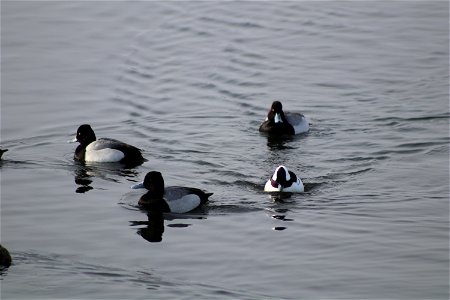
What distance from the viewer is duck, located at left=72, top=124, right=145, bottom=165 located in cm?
2500

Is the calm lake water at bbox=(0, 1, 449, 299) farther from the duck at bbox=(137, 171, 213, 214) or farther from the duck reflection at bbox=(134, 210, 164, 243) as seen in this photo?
the duck at bbox=(137, 171, 213, 214)

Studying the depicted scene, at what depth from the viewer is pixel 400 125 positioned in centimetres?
2725

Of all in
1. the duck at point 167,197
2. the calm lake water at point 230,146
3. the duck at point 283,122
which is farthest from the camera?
the duck at point 283,122

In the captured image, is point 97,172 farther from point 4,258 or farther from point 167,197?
point 4,258

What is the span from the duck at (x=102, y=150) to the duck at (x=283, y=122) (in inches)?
133

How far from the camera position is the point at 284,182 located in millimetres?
22625

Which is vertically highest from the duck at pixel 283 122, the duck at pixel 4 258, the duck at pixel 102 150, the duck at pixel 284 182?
the duck at pixel 283 122

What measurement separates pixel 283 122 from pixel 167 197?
5.55 m

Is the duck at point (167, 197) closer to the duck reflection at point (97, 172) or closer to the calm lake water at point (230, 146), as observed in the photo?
the calm lake water at point (230, 146)

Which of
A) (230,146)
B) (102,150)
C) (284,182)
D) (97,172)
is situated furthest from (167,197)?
(230,146)

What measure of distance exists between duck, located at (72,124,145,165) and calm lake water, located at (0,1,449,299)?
306mm

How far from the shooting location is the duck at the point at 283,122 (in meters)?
27.1

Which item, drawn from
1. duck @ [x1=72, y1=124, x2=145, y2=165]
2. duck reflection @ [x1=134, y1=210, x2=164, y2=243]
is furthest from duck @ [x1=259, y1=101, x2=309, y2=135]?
duck reflection @ [x1=134, y1=210, x2=164, y2=243]

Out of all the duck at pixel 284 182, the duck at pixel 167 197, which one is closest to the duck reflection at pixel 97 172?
the duck at pixel 167 197
